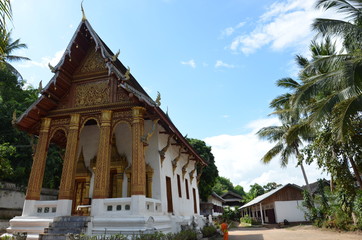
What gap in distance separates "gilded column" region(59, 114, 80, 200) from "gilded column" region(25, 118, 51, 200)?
39.2 inches

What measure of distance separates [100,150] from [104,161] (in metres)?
0.41

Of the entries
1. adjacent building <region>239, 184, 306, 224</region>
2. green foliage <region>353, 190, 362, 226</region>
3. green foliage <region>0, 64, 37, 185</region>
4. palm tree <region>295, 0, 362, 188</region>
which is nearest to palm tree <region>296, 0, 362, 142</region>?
palm tree <region>295, 0, 362, 188</region>

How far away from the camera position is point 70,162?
852 centimetres

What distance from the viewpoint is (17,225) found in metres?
7.99

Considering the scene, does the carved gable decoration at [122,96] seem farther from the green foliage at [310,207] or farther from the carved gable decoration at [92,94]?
the green foliage at [310,207]

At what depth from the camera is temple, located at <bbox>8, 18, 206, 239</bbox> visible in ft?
24.8

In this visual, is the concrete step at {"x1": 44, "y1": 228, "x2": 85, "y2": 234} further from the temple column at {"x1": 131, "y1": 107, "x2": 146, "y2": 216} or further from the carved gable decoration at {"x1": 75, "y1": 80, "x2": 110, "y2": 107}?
the carved gable decoration at {"x1": 75, "y1": 80, "x2": 110, "y2": 107}

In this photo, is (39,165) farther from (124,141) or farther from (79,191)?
(124,141)

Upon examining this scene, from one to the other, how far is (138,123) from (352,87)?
753 centimetres

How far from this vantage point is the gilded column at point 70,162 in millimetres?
8172

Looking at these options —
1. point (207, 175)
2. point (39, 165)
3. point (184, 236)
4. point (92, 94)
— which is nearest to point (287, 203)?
point (207, 175)

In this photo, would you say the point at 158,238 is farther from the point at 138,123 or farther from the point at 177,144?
the point at 177,144

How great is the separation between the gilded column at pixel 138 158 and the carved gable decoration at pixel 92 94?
1.39 meters

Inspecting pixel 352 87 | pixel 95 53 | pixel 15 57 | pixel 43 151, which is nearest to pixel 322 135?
pixel 352 87
